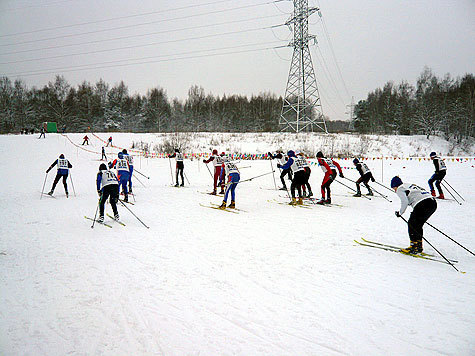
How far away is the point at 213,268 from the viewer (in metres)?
4.80

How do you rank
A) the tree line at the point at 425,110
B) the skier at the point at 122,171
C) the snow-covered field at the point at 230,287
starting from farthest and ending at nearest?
1. the tree line at the point at 425,110
2. the skier at the point at 122,171
3. the snow-covered field at the point at 230,287

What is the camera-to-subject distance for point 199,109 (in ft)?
208

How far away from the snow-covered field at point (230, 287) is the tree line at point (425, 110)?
3640cm

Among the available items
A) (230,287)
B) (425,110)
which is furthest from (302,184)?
(425,110)

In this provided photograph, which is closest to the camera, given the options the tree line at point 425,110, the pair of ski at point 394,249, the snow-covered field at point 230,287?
the snow-covered field at point 230,287

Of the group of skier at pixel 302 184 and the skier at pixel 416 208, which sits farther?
the group of skier at pixel 302 184

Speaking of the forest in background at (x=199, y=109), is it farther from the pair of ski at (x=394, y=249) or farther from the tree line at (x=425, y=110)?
the pair of ski at (x=394, y=249)

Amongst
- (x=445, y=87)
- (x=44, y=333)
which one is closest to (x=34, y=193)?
(x=44, y=333)

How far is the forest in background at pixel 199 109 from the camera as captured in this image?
4141 centimetres

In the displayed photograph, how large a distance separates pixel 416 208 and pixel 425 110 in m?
41.2

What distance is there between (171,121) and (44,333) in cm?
6064

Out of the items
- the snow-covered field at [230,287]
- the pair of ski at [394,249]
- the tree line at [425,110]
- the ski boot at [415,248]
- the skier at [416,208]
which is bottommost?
the snow-covered field at [230,287]

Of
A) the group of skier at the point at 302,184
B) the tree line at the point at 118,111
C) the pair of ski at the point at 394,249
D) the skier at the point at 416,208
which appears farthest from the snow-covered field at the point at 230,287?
the tree line at the point at 118,111

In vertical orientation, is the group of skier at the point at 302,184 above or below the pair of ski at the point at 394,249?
above
